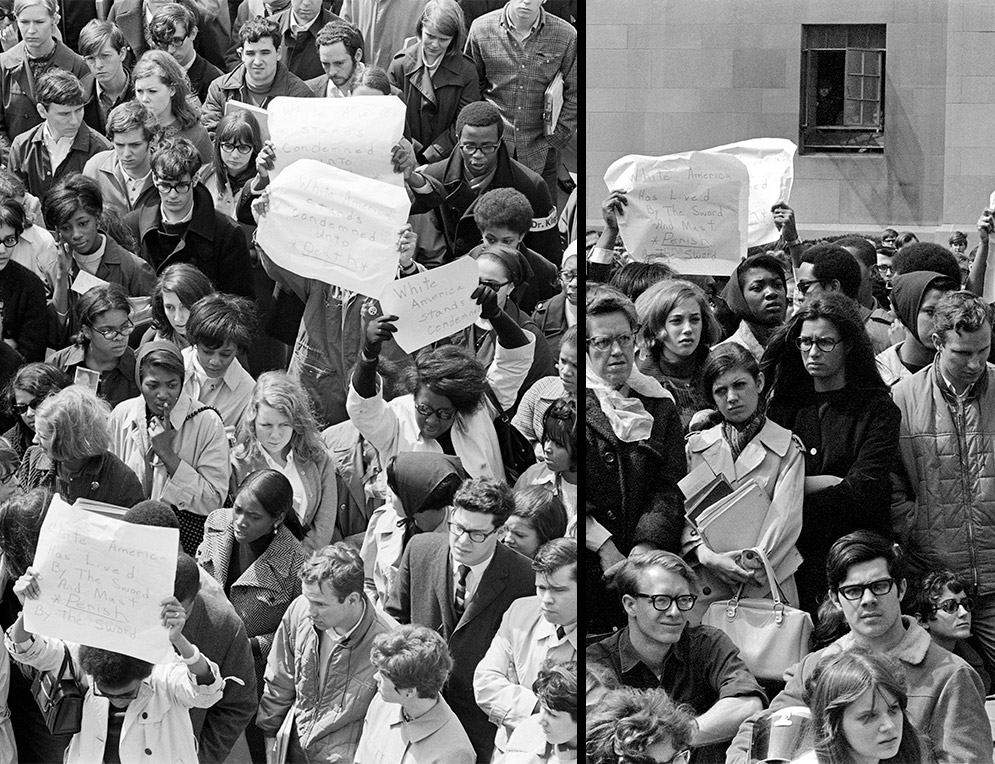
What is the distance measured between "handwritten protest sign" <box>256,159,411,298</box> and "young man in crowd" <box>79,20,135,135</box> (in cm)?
66

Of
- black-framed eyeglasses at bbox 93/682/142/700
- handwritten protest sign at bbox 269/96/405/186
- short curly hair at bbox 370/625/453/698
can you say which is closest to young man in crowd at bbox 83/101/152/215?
handwritten protest sign at bbox 269/96/405/186

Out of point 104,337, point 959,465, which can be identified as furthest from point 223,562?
point 959,465

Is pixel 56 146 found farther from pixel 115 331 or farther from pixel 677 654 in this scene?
pixel 677 654

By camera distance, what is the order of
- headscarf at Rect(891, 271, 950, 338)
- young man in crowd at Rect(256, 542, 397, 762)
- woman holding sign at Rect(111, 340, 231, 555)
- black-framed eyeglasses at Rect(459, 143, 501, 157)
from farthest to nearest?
woman holding sign at Rect(111, 340, 231, 555)
young man in crowd at Rect(256, 542, 397, 762)
black-framed eyeglasses at Rect(459, 143, 501, 157)
headscarf at Rect(891, 271, 950, 338)

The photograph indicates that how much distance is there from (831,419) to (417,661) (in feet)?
5.01

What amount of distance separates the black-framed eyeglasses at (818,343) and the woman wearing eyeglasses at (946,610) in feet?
2.53

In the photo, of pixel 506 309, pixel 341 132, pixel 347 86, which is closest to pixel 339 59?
pixel 347 86

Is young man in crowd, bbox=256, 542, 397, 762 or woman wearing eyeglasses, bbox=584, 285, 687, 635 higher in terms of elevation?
woman wearing eyeglasses, bbox=584, 285, 687, 635

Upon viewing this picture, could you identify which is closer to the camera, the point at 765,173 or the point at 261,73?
the point at 765,173

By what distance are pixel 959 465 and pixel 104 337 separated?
9.24 feet

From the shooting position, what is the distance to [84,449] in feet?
15.4

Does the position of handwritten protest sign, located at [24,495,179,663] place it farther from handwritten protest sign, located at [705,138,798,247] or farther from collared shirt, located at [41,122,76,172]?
handwritten protest sign, located at [705,138,798,247]

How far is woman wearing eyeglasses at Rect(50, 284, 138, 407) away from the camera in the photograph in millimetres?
4699

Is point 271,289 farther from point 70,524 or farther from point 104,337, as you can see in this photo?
point 70,524
